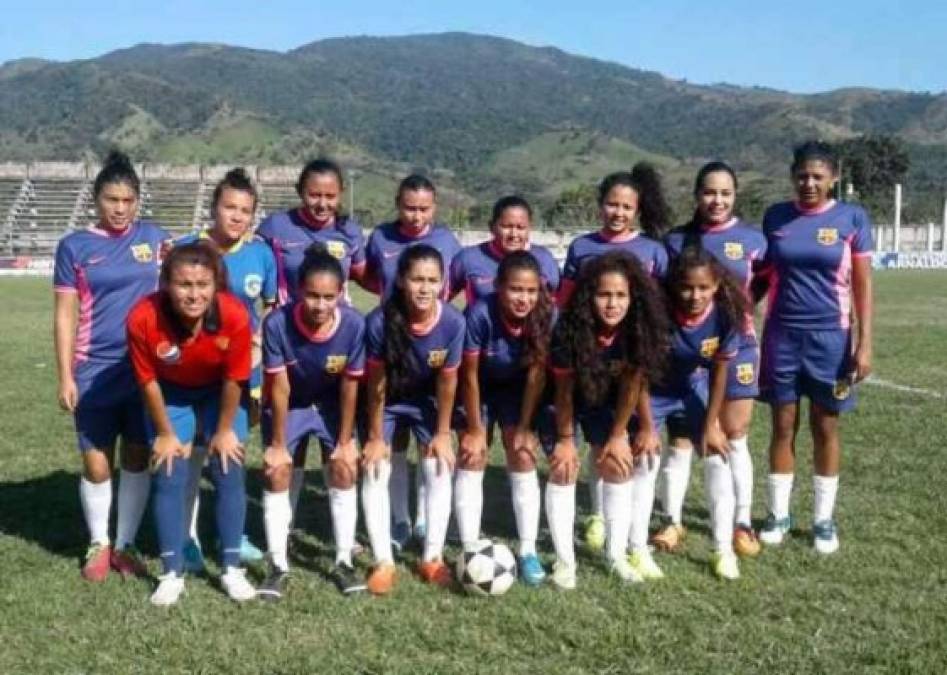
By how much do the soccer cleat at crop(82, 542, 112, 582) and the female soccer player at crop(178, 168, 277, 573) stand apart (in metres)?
0.34

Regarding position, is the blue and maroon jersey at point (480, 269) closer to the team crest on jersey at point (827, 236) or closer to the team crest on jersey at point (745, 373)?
the team crest on jersey at point (745, 373)

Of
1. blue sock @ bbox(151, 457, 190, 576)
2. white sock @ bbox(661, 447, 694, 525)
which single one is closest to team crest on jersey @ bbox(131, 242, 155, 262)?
blue sock @ bbox(151, 457, 190, 576)

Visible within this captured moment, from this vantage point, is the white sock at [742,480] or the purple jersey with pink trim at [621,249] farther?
the white sock at [742,480]

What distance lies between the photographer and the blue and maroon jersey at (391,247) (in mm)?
5328

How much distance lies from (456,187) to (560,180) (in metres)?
10.9

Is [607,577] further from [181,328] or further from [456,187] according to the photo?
[456,187]

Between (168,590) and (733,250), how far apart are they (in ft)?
9.45

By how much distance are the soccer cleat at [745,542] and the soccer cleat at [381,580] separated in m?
1.61

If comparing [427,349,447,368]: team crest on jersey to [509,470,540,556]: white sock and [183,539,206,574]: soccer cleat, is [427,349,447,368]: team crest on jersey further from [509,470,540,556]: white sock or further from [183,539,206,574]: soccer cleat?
[183,539,206,574]: soccer cleat

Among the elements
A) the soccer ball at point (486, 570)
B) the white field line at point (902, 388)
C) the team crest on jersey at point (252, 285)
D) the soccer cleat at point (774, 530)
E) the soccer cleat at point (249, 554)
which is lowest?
the white field line at point (902, 388)

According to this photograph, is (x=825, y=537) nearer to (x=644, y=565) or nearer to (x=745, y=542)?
(x=745, y=542)

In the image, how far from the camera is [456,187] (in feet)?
373

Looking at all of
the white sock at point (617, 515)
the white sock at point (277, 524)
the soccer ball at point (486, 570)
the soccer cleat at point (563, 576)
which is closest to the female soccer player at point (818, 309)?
the white sock at point (617, 515)

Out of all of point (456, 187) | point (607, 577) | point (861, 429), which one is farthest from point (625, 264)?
point (456, 187)
